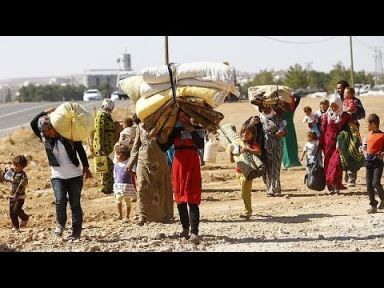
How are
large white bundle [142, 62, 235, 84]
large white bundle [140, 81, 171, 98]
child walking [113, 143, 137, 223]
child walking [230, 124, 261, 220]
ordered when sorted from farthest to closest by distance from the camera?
child walking [113, 143, 137, 223] → child walking [230, 124, 261, 220] → large white bundle [140, 81, 171, 98] → large white bundle [142, 62, 235, 84]

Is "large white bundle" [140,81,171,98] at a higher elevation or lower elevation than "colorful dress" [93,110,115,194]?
higher

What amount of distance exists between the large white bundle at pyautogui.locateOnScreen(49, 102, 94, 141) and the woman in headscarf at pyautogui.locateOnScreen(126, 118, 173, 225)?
4.05ft

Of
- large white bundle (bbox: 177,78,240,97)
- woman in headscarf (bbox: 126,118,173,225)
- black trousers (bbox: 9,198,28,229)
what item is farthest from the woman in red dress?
black trousers (bbox: 9,198,28,229)

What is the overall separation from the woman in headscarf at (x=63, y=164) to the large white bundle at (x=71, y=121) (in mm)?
97

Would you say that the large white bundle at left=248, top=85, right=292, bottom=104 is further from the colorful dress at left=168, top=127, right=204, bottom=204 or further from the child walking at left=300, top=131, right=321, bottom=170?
the colorful dress at left=168, top=127, right=204, bottom=204

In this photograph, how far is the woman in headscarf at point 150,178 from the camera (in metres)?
10.1

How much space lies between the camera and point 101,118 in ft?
41.6

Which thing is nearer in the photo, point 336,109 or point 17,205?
point 17,205

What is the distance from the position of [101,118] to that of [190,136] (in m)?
4.10

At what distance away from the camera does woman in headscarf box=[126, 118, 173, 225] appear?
33.2 ft

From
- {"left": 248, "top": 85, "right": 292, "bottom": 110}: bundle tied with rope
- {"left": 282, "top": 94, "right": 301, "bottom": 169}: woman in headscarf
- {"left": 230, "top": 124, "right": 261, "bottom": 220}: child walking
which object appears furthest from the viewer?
{"left": 282, "top": 94, "right": 301, "bottom": 169}: woman in headscarf

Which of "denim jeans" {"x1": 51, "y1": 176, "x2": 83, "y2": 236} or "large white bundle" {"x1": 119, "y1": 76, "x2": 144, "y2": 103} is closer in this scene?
"denim jeans" {"x1": 51, "y1": 176, "x2": 83, "y2": 236}
